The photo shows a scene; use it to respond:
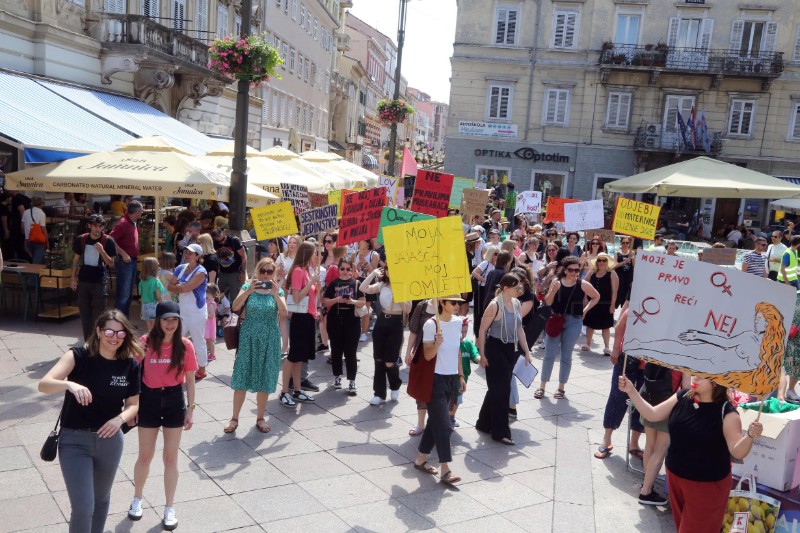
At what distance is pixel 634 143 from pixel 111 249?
26701 mm

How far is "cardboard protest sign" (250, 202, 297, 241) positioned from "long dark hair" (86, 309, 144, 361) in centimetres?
519

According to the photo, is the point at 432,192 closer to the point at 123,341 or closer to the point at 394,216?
the point at 394,216

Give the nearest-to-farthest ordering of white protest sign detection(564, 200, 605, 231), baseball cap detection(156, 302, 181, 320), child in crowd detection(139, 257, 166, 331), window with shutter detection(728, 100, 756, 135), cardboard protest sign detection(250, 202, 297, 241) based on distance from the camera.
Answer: baseball cap detection(156, 302, 181, 320)
child in crowd detection(139, 257, 166, 331)
cardboard protest sign detection(250, 202, 297, 241)
white protest sign detection(564, 200, 605, 231)
window with shutter detection(728, 100, 756, 135)

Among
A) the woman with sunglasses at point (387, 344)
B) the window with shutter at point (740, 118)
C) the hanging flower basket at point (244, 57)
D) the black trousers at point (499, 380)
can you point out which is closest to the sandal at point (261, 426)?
the woman with sunglasses at point (387, 344)

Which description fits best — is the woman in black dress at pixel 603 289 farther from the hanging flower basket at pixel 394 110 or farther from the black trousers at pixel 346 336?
the hanging flower basket at pixel 394 110

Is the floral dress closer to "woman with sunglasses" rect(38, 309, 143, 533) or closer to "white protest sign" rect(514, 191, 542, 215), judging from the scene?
"woman with sunglasses" rect(38, 309, 143, 533)

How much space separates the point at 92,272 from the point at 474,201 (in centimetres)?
993

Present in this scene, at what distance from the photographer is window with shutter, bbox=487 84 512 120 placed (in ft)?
103

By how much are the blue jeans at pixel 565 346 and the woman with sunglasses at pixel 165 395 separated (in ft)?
16.7

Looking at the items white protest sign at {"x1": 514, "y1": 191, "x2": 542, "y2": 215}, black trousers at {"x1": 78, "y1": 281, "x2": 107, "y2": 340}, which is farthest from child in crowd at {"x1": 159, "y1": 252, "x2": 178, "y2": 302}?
white protest sign at {"x1": 514, "y1": 191, "x2": 542, "y2": 215}

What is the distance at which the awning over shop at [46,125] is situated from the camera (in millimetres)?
12141

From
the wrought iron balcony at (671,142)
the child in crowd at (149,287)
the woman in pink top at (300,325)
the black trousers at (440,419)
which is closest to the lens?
the black trousers at (440,419)

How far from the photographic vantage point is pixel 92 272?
9.00 metres

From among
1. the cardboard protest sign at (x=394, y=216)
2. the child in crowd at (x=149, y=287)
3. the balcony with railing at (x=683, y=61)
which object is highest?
the balcony with railing at (x=683, y=61)
